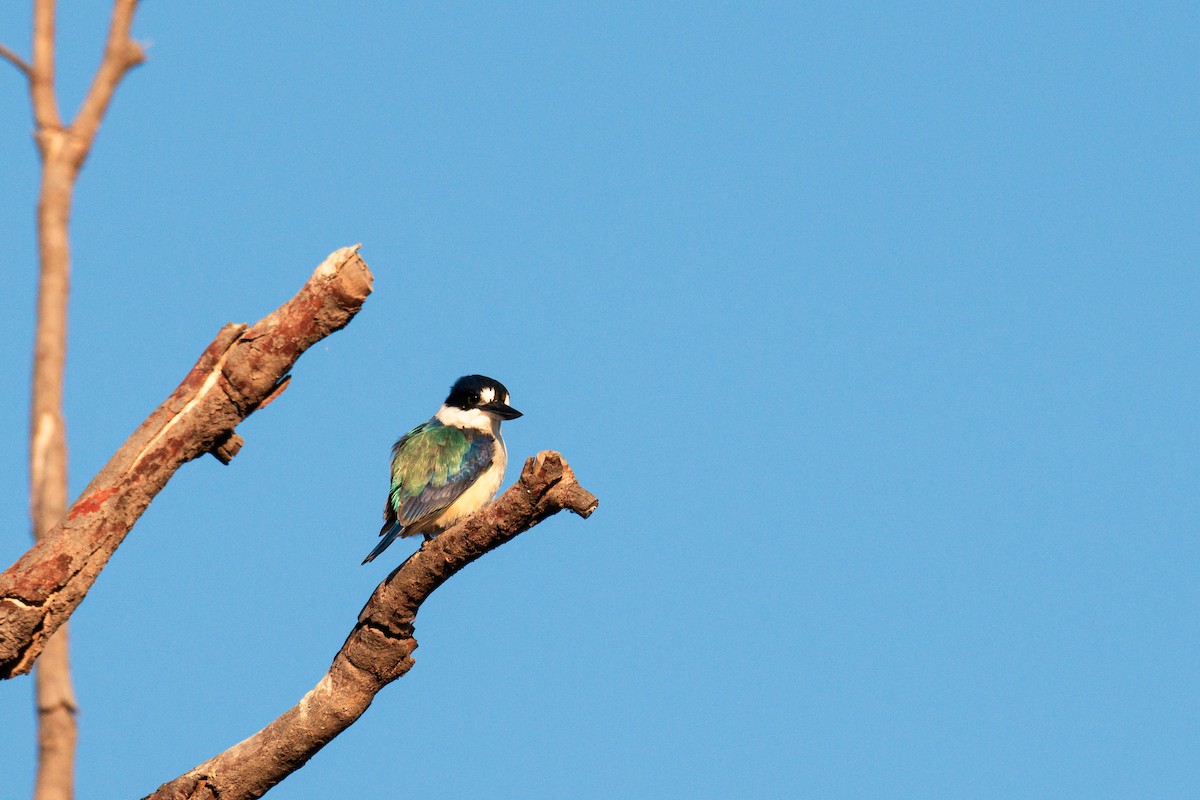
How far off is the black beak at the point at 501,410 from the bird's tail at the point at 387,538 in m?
1.47

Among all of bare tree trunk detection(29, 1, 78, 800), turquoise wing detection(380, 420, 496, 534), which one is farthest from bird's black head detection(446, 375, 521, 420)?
bare tree trunk detection(29, 1, 78, 800)

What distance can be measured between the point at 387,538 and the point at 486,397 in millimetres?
1762

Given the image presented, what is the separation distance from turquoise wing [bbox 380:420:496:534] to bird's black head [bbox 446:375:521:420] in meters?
0.58

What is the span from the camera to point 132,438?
6.05 metres

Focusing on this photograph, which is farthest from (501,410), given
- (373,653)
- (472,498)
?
(373,653)

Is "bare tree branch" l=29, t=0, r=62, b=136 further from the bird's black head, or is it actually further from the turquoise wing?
the bird's black head

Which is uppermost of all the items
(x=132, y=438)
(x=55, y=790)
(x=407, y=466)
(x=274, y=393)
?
(x=407, y=466)

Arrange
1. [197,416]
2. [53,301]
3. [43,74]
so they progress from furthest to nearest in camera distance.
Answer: [197,416] → [43,74] → [53,301]

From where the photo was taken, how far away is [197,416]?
240 inches

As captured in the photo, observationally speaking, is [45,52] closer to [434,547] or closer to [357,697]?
[434,547]

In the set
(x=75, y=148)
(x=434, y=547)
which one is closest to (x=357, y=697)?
(x=434, y=547)

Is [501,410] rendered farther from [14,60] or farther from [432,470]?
[14,60]

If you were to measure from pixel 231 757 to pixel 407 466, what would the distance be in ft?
11.2

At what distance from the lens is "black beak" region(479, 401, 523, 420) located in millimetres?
10617
